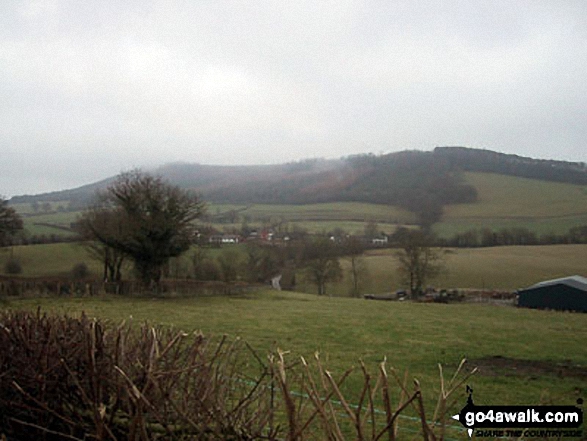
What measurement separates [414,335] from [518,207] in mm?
92857

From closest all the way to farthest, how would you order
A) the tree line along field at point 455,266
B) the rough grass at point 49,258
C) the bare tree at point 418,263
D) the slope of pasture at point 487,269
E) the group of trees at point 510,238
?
the bare tree at point 418,263
the rough grass at point 49,258
the tree line along field at point 455,266
the slope of pasture at point 487,269
the group of trees at point 510,238

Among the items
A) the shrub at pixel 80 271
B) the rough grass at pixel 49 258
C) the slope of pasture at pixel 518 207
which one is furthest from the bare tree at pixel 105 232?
the slope of pasture at pixel 518 207

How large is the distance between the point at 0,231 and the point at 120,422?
151 ft

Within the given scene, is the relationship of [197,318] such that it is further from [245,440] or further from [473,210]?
[473,210]

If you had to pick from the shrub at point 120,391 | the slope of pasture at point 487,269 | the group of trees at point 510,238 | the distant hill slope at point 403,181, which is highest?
the distant hill slope at point 403,181

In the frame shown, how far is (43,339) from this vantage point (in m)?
4.90

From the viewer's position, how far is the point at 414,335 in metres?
22.0

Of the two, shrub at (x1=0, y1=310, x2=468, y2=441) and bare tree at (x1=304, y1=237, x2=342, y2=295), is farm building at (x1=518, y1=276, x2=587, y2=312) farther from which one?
shrub at (x1=0, y1=310, x2=468, y2=441)

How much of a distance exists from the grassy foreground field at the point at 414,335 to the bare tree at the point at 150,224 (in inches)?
245

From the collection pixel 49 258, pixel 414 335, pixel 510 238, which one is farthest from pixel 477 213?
pixel 414 335

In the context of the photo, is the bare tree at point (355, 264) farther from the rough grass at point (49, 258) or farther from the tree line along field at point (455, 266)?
the rough grass at point (49, 258)

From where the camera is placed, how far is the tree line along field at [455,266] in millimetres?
60312

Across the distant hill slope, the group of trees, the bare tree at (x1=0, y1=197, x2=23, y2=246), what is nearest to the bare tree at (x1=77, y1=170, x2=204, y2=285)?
the bare tree at (x1=0, y1=197, x2=23, y2=246)

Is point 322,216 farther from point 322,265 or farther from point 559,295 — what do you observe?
point 559,295
